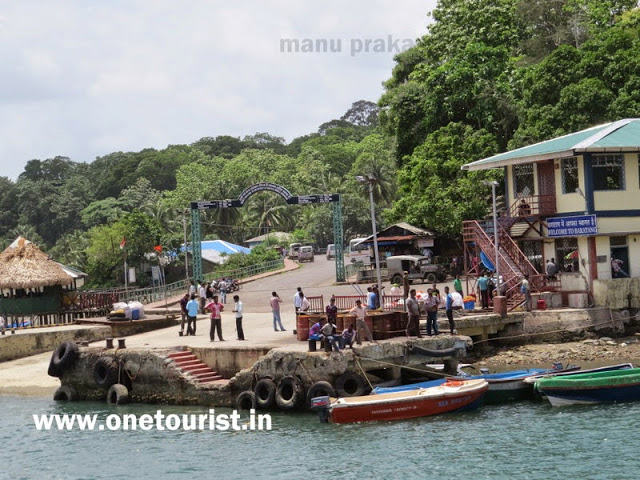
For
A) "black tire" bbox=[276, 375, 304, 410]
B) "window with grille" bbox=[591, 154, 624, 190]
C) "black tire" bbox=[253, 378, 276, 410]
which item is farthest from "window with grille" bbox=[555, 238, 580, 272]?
"black tire" bbox=[253, 378, 276, 410]

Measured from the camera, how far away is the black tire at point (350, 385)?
94.9 ft

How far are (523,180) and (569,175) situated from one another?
3.03 meters

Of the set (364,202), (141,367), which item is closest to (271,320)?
(141,367)

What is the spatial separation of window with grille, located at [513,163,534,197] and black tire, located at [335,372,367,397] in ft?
53.4

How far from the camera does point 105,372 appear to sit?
33.8 meters

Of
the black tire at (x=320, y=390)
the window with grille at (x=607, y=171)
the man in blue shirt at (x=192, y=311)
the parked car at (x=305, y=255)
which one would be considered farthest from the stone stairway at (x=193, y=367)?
the parked car at (x=305, y=255)

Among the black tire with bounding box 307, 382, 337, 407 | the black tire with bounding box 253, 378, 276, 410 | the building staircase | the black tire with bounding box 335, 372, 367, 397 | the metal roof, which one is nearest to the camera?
the black tire with bounding box 307, 382, 337, 407

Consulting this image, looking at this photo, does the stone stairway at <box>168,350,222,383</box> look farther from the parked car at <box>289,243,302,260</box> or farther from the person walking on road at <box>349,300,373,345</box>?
the parked car at <box>289,243,302,260</box>

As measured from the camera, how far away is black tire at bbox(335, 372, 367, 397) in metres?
28.9

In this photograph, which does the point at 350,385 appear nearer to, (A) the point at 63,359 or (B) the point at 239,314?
(B) the point at 239,314

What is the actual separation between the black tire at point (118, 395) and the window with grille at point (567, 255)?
18.2 meters

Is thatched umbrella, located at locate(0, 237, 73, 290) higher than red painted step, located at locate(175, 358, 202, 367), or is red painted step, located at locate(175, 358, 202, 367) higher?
thatched umbrella, located at locate(0, 237, 73, 290)

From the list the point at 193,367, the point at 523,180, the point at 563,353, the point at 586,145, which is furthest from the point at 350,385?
the point at 523,180

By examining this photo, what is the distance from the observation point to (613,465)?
22375mm
